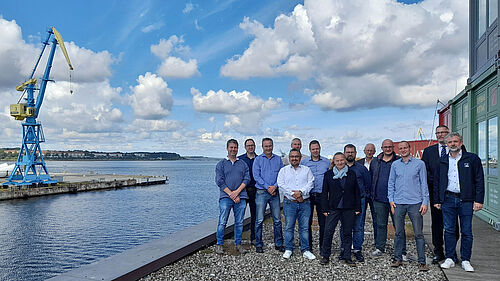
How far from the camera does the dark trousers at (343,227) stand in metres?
5.21

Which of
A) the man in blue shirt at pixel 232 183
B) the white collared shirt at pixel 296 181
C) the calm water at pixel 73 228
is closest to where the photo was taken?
the white collared shirt at pixel 296 181

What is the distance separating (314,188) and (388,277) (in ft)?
5.14

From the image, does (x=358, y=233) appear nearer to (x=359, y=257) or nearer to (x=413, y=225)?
(x=359, y=257)

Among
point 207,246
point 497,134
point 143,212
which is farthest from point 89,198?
point 497,134

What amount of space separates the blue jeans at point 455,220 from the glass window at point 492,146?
345 cm

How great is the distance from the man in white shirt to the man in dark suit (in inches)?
62.7

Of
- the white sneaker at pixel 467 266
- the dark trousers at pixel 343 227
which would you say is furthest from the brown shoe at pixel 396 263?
the white sneaker at pixel 467 266

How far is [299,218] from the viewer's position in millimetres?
5715

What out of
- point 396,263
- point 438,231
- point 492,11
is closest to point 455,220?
point 438,231

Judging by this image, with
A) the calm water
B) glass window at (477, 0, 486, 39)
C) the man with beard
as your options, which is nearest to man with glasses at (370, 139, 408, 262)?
the man with beard

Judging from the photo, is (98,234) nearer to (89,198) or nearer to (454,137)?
(454,137)

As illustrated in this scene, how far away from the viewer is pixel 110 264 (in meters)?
4.91

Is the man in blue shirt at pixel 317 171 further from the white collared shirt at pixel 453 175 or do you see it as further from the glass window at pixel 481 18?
the glass window at pixel 481 18

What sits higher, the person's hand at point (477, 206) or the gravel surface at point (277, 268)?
the person's hand at point (477, 206)
